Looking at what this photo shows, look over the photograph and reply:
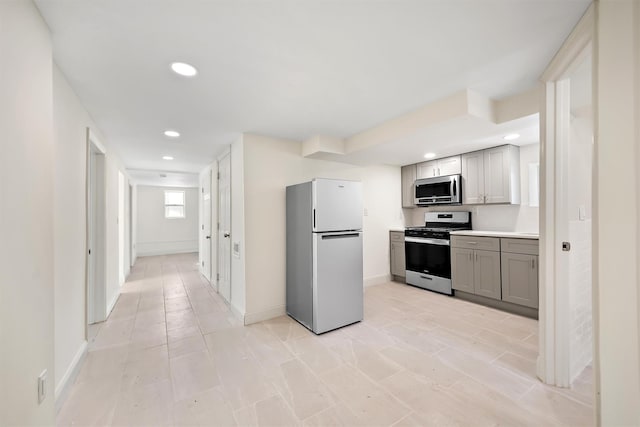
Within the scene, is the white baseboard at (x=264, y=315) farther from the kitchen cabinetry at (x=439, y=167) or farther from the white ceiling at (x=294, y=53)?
the kitchen cabinetry at (x=439, y=167)

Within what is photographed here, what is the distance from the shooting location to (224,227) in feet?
13.3

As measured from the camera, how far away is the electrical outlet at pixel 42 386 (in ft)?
Answer: 4.17

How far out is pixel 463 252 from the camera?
366cm

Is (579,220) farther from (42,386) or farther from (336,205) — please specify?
(42,386)

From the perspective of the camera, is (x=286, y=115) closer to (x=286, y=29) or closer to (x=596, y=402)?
(x=286, y=29)

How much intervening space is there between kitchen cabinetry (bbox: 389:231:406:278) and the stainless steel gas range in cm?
11

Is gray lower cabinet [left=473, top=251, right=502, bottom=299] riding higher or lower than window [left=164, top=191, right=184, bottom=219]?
lower

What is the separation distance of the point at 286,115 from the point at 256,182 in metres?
0.96

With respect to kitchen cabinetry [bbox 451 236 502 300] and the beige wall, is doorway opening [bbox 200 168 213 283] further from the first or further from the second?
the beige wall

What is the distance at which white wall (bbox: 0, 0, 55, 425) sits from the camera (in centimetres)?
103

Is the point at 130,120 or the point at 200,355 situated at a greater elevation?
the point at 130,120

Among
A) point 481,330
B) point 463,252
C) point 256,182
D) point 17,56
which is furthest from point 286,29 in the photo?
point 463,252

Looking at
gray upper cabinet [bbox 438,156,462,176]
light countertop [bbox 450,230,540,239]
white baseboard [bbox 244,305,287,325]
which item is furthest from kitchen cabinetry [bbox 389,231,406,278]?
white baseboard [bbox 244,305,287,325]

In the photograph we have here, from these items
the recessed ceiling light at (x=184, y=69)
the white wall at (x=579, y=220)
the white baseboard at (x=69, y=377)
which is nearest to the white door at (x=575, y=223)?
the white wall at (x=579, y=220)
